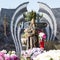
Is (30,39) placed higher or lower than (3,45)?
higher

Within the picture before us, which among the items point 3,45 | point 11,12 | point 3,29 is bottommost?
point 3,45

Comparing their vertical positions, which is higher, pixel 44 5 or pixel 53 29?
pixel 44 5

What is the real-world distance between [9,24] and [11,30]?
17 cm

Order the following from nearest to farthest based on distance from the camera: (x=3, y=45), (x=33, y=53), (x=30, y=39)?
(x=33, y=53) → (x=30, y=39) → (x=3, y=45)

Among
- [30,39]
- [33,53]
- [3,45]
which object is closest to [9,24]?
[3,45]

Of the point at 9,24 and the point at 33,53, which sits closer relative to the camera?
the point at 33,53

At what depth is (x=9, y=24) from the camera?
21.7 ft

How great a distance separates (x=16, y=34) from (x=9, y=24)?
34 cm

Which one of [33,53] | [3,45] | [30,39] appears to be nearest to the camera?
[33,53]

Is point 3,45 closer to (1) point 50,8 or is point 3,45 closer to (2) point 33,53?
(1) point 50,8

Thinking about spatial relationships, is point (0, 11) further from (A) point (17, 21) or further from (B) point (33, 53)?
(B) point (33, 53)

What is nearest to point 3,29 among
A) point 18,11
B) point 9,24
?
point 9,24

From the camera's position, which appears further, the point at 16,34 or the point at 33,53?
the point at 16,34

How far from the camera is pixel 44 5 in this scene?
6.80m
